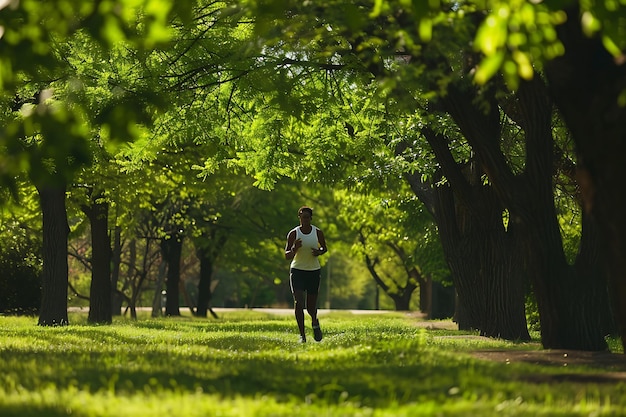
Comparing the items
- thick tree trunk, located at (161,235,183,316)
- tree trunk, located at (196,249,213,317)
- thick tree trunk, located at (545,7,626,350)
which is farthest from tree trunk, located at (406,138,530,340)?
tree trunk, located at (196,249,213,317)

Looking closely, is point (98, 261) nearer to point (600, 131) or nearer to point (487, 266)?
point (487, 266)

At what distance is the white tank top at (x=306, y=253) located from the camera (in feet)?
53.1

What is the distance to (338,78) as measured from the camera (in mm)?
18375

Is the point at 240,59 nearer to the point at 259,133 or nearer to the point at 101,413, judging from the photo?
the point at 259,133

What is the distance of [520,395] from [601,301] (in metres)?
6.13

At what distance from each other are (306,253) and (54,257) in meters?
11.6

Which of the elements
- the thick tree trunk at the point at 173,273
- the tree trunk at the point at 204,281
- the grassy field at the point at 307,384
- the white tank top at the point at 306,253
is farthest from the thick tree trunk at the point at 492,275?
the tree trunk at the point at 204,281

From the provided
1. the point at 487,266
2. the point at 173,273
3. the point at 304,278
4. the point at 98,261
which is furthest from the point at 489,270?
the point at 173,273

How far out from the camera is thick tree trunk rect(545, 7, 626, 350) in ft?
26.6

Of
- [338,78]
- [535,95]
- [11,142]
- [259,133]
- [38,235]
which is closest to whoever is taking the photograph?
[11,142]

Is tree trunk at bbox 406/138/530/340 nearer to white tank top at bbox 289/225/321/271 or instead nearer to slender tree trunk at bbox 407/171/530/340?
slender tree trunk at bbox 407/171/530/340

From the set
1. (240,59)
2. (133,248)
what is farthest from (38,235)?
(240,59)

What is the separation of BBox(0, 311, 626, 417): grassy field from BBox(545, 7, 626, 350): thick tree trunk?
45.2 inches

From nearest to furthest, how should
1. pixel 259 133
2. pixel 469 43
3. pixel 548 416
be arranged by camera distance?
pixel 548 416 → pixel 469 43 → pixel 259 133
